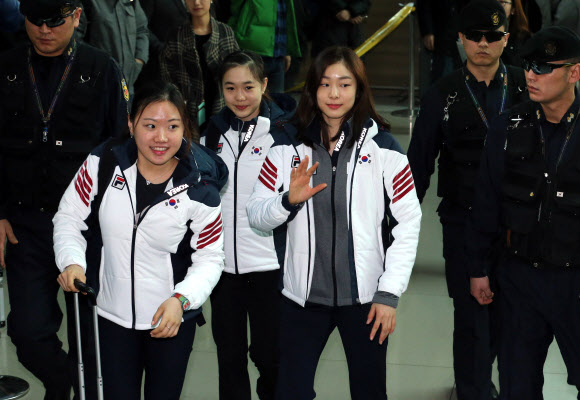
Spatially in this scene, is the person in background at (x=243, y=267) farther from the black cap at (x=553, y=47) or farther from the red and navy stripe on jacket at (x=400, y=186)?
the black cap at (x=553, y=47)

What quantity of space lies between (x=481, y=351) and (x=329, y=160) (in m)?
1.53

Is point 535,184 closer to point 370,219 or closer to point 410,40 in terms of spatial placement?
point 370,219

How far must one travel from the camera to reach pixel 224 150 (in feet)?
15.5

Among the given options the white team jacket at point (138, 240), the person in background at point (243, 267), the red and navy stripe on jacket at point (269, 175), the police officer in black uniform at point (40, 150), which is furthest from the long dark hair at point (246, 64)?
the white team jacket at point (138, 240)

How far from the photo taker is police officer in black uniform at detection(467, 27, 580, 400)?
3885 mm

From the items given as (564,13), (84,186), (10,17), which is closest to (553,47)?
(84,186)

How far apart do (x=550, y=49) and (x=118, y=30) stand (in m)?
3.87

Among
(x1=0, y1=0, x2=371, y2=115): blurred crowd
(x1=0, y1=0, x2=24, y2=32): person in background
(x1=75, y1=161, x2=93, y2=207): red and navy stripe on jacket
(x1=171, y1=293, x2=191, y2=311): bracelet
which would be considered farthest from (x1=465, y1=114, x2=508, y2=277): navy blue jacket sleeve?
(x1=0, y1=0, x2=24, y2=32): person in background

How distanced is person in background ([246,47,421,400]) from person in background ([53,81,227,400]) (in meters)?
0.31

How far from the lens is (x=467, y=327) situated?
489 centimetres

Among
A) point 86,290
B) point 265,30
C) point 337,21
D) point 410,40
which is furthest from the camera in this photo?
point 410,40

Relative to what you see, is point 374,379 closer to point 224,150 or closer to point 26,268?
point 224,150

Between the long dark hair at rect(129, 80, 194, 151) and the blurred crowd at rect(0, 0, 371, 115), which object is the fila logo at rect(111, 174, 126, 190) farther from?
the blurred crowd at rect(0, 0, 371, 115)

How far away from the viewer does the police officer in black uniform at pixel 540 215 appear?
388 centimetres
